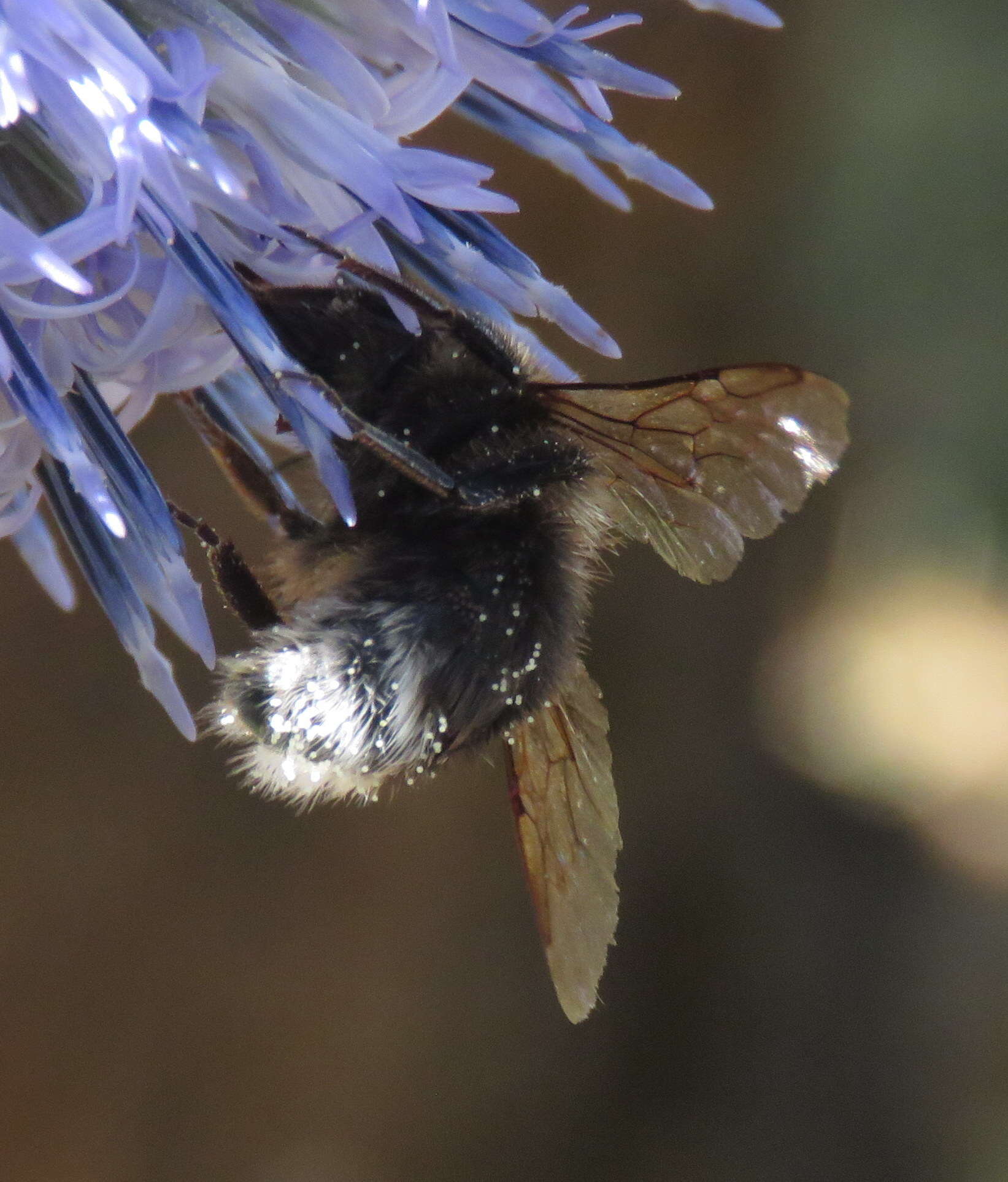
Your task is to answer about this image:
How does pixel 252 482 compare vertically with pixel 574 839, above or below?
above

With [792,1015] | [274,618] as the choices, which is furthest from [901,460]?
[274,618]

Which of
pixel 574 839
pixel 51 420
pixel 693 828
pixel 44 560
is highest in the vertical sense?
pixel 51 420

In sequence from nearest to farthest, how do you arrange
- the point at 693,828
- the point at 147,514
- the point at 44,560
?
1. the point at 147,514
2. the point at 44,560
3. the point at 693,828

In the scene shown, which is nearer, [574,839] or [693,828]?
[574,839]

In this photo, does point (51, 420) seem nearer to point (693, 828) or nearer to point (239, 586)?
point (239, 586)

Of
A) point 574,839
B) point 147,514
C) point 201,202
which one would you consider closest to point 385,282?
point 201,202

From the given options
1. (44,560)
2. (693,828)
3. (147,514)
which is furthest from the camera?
(693,828)

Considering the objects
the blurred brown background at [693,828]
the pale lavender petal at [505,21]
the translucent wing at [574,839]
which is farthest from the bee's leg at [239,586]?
the blurred brown background at [693,828]
